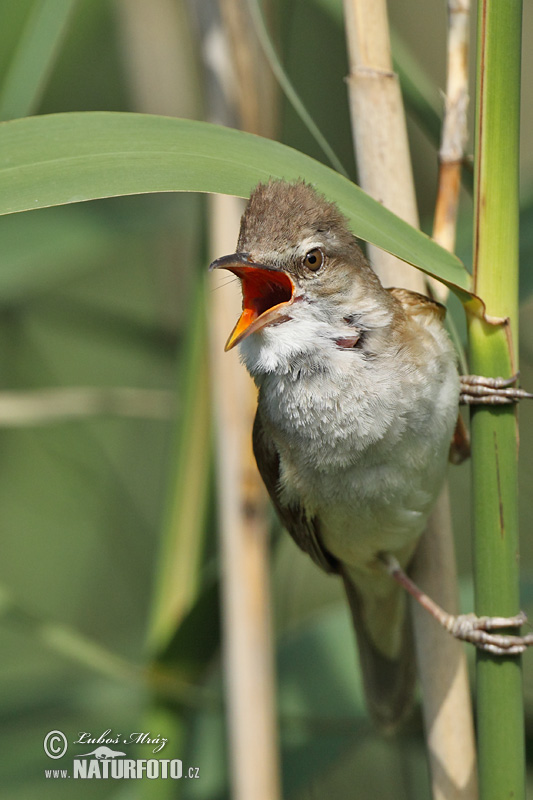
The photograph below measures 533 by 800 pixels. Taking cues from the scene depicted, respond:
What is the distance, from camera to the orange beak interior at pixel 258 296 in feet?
4.72

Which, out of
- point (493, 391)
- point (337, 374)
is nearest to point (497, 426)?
point (493, 391)

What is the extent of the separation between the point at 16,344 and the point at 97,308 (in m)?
0.51

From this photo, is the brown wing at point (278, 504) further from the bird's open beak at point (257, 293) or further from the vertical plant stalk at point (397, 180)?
the vertical plant stalk at point (397, 180)

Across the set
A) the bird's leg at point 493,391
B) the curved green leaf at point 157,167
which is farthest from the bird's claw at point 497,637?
the curved green leaf at point 157,167

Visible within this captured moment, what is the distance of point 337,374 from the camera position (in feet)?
5.04

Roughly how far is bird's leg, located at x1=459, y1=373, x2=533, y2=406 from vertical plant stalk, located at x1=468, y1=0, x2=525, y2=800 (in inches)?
0.6

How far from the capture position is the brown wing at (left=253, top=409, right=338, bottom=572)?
5.99 ft

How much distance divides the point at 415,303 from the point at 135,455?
2.00 m

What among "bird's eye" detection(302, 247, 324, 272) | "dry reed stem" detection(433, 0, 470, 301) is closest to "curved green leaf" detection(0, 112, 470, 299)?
"bird's eye" detection(302, 247, 324, 272)

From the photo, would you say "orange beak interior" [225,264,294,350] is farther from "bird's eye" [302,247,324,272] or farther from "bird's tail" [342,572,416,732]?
"bird's tail" [342,572,416,732]

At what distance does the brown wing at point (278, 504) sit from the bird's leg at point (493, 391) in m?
0.58

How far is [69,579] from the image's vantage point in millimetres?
3461

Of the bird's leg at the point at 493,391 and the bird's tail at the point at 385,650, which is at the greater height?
the bird's leg at the point at 493,391

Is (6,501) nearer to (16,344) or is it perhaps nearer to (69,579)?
(69,579)
